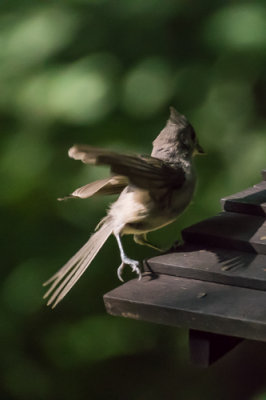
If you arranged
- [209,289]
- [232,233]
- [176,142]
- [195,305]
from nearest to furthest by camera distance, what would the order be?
[195,305], [209,289], [232,233], [176,142]

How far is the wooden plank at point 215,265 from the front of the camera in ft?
7.06

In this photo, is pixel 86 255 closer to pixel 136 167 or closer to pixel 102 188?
pixel 102 188

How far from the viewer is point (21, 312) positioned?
4.30 meters

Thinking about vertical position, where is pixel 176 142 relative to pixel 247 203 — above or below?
above

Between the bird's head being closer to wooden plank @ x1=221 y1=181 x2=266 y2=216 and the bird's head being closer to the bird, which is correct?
the bird

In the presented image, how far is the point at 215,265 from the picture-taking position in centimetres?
224

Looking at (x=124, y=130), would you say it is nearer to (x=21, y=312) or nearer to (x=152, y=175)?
(x=21, y=312)

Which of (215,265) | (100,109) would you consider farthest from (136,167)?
(100,109)

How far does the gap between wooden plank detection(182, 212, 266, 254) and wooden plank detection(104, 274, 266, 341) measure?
0.22 metres

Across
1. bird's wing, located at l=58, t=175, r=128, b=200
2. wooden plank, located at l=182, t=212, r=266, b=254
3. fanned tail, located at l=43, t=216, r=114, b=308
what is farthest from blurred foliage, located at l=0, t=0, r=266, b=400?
wooden plank, located at l=182, t=212, r=266, b=254

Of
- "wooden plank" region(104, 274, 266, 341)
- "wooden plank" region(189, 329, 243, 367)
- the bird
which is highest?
the bird

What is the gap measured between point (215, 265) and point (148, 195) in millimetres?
405

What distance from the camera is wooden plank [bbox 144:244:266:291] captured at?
84.7 inches

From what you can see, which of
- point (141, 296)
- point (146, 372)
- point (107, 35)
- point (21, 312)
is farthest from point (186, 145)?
point (146, 372)
